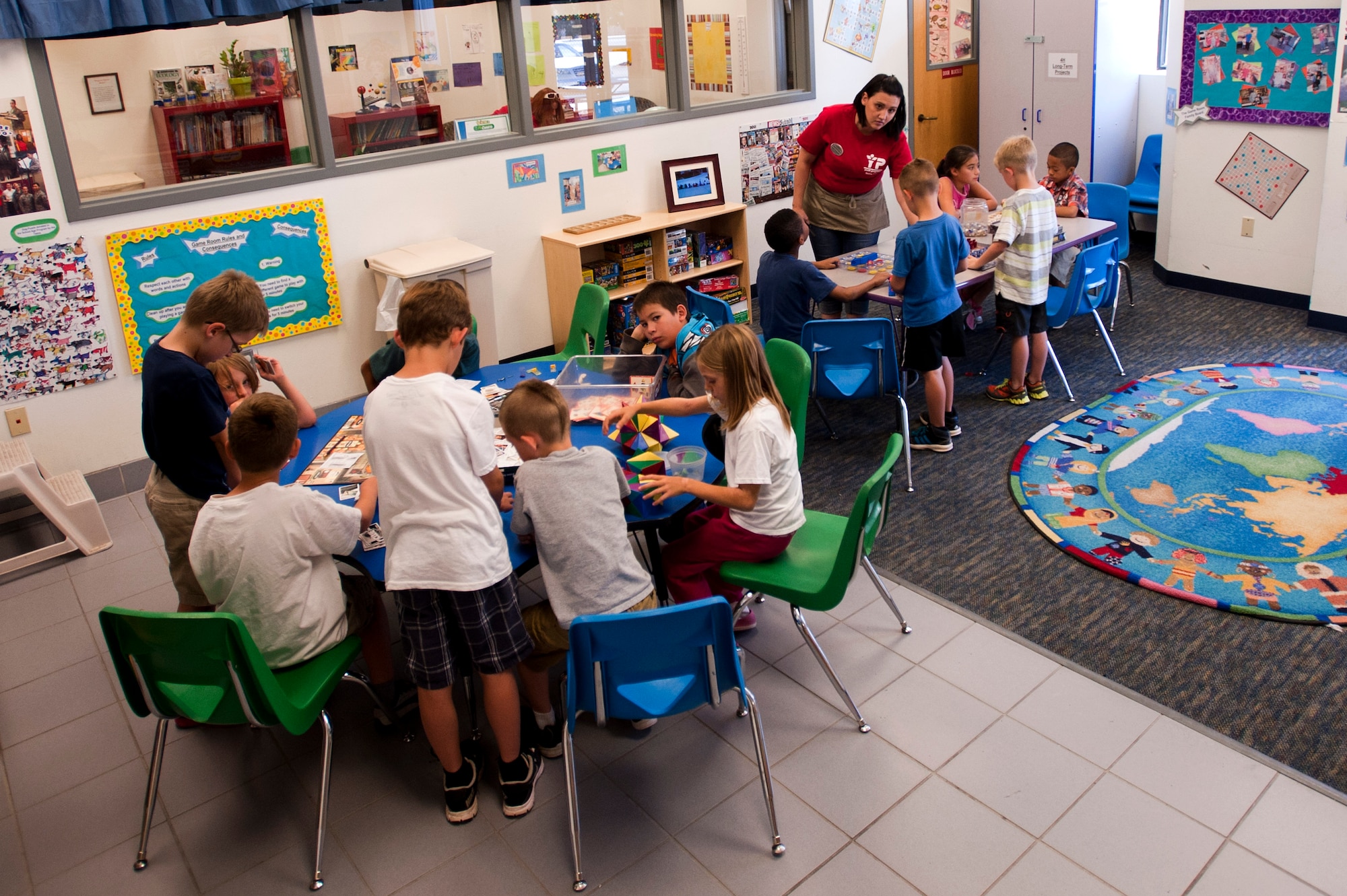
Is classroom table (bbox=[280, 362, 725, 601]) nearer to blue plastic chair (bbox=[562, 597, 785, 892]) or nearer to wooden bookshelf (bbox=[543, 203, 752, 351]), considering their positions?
blue plastic chair (bbox=[562, 597, 785, 892])

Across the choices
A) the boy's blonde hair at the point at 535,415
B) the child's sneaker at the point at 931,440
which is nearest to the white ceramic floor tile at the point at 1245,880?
the boy's blonde hair at the point at 535,415

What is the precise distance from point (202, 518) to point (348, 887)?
1.02 metres

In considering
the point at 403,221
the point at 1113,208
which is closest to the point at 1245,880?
the point at 1113,208

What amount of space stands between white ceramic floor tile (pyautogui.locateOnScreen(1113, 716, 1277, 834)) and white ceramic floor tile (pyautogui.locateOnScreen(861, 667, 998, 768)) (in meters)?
0.41

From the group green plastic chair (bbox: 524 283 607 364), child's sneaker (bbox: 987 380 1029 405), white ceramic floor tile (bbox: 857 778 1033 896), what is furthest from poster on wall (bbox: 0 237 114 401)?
child's sneaker (bbox: 987 380 1029 405)

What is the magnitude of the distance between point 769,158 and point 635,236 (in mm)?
1363

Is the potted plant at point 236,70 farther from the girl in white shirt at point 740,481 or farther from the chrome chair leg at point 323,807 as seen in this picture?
the chrome chair leg at point 323,807

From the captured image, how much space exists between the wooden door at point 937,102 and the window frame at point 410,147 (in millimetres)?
1081

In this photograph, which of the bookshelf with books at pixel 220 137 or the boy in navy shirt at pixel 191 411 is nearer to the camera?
the boy in navy shirt at pixel 191 411

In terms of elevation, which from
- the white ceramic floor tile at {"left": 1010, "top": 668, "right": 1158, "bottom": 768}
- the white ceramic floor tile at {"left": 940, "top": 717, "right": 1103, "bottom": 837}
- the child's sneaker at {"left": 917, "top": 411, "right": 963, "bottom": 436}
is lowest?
the white ceramic floor tile at {"left": 940, "top": 717, "right": 1103, "bottom": 837}

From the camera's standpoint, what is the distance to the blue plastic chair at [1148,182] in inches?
291

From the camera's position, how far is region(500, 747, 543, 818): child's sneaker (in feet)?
9.14

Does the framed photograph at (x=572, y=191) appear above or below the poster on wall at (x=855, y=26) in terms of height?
below

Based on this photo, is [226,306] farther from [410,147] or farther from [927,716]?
[410,147]
